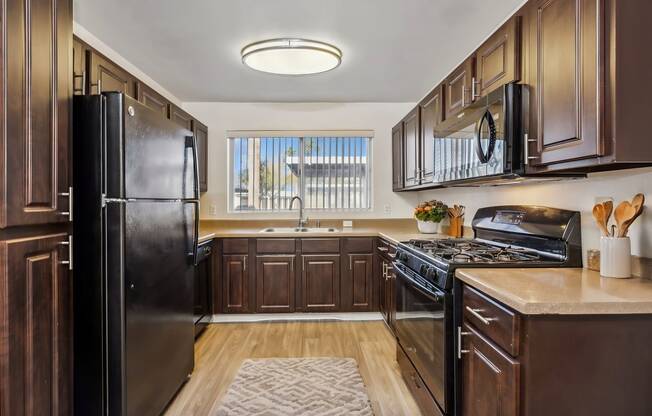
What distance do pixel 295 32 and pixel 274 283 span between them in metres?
2.27

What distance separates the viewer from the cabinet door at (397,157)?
3.80 metres

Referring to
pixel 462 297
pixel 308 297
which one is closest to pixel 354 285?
pixel 308 297

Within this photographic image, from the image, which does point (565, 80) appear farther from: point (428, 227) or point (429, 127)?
point (428, 227)

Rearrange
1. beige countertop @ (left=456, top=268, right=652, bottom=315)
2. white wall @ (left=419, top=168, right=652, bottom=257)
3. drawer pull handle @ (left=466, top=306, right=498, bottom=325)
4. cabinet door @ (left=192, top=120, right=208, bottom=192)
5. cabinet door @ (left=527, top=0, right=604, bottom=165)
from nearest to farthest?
1. beige countertop @ (left=456, top=268, right=652, bottom=315)
2. cabinet door @ (left=527, top=0, right=604, bottom=165)
3. drawer pull handle @ (left=466, top=306, right=498, bottom=325)
4. white wall @ (left=419, top=168, right=652, bottom=257)
5. cabinet door @ (left=192, top=120, right=208, bottom=192)

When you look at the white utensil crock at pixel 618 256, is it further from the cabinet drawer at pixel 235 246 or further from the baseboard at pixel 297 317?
the cabinet drawer at pixel 235 246

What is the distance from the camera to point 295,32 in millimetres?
2445

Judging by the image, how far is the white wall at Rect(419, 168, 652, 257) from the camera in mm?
1497

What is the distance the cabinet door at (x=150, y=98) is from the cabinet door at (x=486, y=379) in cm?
243

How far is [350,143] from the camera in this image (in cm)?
436

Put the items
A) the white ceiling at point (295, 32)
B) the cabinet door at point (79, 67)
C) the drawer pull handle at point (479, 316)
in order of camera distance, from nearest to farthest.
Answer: the drawer pull handle at point (479, 316)
the cabinet door at point (79, 67)
the white ceiling at point (295, 32)

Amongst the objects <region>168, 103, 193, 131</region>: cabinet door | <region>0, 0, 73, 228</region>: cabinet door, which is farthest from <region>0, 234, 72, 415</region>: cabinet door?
<region>168, 103, 193, 131</region>: cabinet door

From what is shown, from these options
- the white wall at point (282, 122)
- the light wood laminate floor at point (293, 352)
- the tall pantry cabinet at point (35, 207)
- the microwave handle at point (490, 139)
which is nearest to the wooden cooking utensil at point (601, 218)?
the microwave handle at point (490, 139)

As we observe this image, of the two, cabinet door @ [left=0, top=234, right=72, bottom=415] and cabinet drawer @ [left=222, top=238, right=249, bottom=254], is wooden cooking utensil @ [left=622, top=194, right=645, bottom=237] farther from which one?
cabinet drawer @ [left=222, top=238, right=249, bottom=254]

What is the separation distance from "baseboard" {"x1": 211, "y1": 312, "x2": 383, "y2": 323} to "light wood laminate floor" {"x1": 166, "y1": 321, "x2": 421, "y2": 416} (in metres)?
0.08
